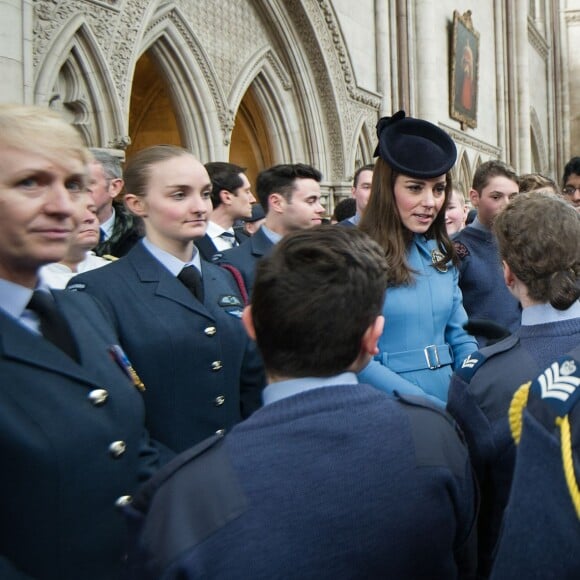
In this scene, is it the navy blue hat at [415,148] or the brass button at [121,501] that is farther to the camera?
the navy blue hat at [415,148]

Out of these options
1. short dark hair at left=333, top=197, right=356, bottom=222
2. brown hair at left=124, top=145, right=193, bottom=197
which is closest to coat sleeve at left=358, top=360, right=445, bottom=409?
brown hair at left=124, top=145, right=193, bottom=197

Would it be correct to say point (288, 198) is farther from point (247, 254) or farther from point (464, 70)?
point (464, 70)

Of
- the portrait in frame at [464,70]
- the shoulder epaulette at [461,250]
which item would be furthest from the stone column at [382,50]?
the shoulder epaulette at [461,250]

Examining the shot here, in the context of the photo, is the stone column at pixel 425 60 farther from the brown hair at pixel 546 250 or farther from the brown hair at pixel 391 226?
the brown hair at pixel 546 250

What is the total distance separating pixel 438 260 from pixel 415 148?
34 centimetres

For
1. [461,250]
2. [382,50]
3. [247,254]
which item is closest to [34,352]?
[461,250]

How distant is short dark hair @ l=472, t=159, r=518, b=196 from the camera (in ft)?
9.78

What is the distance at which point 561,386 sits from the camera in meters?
0.69

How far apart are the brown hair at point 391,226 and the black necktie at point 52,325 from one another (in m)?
0.95

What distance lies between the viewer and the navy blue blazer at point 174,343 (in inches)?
66.7

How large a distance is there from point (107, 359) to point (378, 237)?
0.96m

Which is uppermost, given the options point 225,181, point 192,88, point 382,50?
point 382,50

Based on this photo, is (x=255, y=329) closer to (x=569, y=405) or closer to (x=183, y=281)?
(x=569, y=405)

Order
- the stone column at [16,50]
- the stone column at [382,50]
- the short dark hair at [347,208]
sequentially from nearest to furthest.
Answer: the stone column at [16,50] → the short dark hair at [347,208] → the stone column at [382,50]
